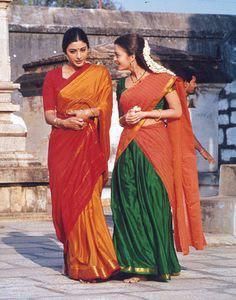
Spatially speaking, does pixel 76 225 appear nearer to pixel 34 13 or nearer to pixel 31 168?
pixel 31 168

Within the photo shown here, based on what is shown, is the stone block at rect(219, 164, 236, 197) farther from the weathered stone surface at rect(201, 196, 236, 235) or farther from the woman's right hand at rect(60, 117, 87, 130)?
the woman's right hand at rect(60, 117, 87, 130)

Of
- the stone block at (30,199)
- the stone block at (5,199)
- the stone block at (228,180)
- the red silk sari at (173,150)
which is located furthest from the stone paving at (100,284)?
the stone block at (30,199)

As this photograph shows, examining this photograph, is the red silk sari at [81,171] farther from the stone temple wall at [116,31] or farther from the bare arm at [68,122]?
the stone temple wall at [116,31]

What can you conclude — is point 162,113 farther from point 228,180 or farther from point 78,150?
point 228,180

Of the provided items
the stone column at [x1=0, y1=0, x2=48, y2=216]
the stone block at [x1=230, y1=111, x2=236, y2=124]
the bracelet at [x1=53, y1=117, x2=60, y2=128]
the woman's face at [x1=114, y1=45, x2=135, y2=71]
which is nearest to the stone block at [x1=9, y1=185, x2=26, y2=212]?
the stone column at [x1=0, y1=0, x2=48, y2=216]

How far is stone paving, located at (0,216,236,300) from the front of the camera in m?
7.95

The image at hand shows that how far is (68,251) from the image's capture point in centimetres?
880

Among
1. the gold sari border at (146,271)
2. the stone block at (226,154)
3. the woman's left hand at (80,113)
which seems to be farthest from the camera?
the stone block at (226,154)

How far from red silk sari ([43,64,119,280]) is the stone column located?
564 cm

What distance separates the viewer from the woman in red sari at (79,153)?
871 centimetres

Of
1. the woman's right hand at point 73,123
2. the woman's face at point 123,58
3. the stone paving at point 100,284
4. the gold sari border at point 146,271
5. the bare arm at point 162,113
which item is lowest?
the stone paving at point 100,284

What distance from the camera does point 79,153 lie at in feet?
28.9

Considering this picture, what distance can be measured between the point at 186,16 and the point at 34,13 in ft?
8.78

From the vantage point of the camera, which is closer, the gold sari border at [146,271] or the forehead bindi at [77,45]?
the gold sari border at [146,271]
